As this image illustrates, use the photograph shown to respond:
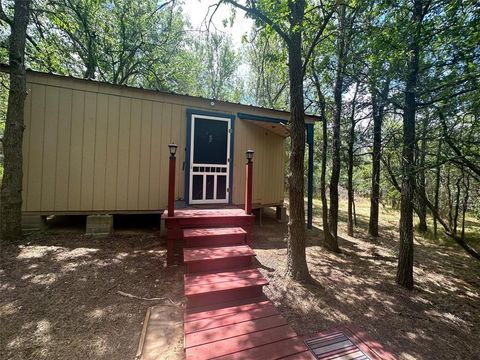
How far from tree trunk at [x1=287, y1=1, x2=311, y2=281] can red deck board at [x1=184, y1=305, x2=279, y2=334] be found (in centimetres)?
109

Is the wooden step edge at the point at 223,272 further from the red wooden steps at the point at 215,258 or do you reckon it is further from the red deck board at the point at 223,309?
the red deck board at the point at 223,309

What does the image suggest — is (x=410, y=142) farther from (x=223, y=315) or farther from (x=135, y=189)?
(x=135, y=189)

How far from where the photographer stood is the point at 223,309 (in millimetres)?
2389

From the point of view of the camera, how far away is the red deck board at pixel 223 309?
228 cm

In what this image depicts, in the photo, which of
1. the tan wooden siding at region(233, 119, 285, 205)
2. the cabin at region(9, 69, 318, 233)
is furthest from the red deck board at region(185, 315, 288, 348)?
the tan wooden siding at region(233, 119, 285, 205)

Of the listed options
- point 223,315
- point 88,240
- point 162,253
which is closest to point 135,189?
point 88,240

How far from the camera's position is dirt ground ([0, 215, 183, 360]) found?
198 cm

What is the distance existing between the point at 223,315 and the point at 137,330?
33.2 inches

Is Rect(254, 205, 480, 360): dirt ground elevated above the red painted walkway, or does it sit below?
below

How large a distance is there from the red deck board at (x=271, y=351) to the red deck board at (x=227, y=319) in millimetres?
360

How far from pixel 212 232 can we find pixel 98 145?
3.25 metres

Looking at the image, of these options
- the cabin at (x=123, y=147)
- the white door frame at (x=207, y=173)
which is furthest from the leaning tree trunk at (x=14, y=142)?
the white door frame at (x=207, y=173)

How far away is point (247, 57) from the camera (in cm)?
1520

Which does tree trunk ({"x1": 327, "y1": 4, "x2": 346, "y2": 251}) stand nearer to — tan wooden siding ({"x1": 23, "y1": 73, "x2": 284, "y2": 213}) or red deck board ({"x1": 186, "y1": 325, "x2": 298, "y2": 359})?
tan wooden siding ({"x1": 23, "y1": 73, "x2": 284, "y2": 213})
